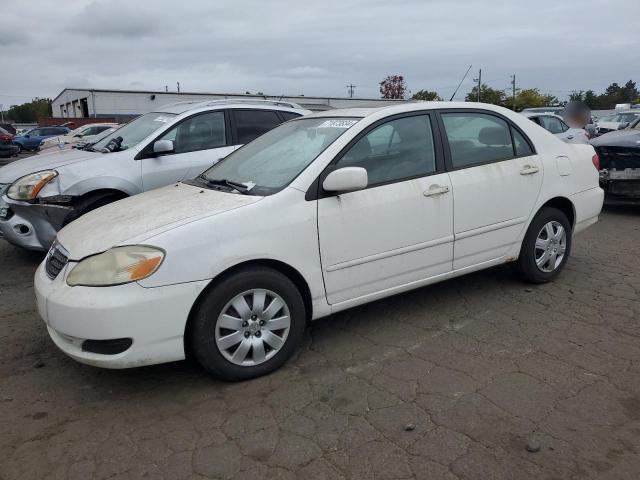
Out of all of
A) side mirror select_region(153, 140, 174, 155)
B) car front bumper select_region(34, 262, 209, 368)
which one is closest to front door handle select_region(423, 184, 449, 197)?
car front bumper select_region(34, 262, 209, 368)

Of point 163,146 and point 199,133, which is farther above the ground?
point 199,133

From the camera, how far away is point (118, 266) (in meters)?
3.00

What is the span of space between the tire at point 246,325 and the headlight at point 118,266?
0.37m

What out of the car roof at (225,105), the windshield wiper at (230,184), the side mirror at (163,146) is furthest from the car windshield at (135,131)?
the windshield wiper at (230,184)

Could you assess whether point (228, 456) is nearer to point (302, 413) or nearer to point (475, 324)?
point (302, 413)

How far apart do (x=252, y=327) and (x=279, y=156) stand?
1320 mm

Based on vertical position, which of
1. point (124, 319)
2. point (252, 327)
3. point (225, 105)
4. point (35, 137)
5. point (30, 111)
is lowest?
point (252, 327)

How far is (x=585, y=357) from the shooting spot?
352cm

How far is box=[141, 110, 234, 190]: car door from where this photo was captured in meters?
5.87

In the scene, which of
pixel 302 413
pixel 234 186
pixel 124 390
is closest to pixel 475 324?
pixel 302 413

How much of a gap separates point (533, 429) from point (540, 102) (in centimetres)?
5875

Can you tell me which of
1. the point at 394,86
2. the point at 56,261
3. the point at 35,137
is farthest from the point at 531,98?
the point at 56,261

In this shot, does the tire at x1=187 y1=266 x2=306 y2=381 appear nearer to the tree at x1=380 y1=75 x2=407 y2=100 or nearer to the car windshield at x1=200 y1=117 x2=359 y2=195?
the car windshield at x1=200 y1=117 x2=359 y2=195

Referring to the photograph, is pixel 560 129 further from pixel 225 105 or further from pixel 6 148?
pixel 6 148
